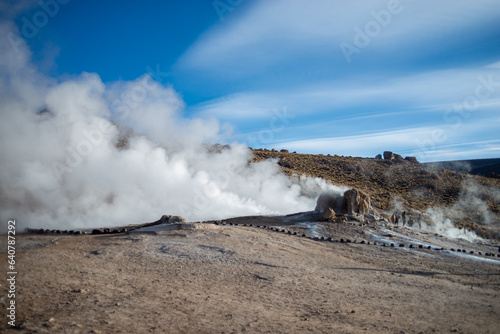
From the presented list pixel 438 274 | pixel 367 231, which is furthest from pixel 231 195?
pixel 438 274

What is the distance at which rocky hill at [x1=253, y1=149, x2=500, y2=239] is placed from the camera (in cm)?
2644

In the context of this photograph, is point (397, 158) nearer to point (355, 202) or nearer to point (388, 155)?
point (388, 155)

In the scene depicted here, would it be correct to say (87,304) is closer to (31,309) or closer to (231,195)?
(31,309)

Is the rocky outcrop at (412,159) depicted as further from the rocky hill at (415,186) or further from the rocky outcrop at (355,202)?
the rocky outcrop at (355,202)

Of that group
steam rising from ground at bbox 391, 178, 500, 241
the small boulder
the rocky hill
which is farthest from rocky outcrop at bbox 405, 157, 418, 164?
steam rising from ground at bbox 391, 178, 500, 241

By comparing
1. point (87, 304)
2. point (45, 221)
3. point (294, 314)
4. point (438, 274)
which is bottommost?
point (438, 274)

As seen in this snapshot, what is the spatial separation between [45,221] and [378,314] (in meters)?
13.4

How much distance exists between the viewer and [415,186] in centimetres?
3516

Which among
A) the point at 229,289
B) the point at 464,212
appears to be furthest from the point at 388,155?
the point at 229,289

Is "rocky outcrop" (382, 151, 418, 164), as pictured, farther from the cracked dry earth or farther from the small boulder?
the cracked dry earth

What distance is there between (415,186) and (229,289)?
35.7 metres

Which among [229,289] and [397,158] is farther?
[397,158]

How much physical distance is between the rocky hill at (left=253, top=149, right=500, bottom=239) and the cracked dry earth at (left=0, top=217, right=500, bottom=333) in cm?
1907

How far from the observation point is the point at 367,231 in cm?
1433
